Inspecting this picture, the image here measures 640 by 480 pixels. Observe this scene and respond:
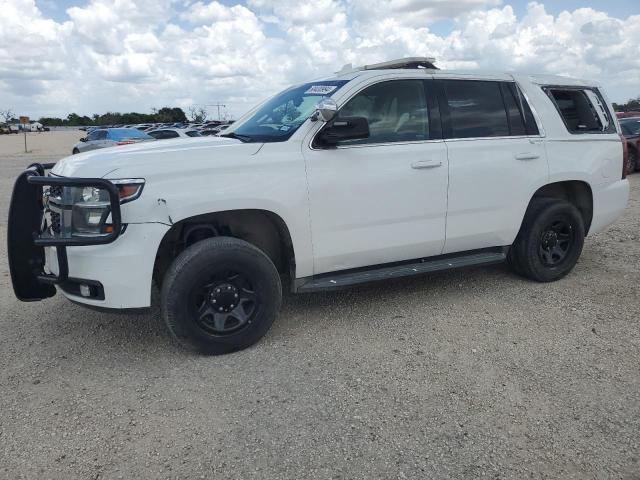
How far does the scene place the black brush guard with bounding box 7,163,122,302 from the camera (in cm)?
335

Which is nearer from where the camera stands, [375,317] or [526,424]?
[526,424]

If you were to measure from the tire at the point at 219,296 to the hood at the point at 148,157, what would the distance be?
0.57 metres

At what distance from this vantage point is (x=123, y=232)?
3410mm

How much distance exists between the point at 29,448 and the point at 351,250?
7.85ft

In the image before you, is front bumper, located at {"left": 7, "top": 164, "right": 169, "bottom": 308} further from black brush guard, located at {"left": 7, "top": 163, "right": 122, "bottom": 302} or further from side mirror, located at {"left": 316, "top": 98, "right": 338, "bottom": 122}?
side mirror, located at {"left": 316, "top": 98, "right": 338, "bottom": 122}

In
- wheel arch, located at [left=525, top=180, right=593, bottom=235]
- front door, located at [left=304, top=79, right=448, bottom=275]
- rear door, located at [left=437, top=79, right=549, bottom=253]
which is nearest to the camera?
front door, located at [left=304, top=79, right=448, bottom=275]

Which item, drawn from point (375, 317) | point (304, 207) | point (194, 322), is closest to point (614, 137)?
point (375, 317)

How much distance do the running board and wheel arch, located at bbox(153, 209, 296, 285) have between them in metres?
0.20

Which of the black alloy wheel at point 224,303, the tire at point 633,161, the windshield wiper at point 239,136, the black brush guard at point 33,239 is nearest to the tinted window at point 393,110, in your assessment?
the windshield wiper at point 239,136

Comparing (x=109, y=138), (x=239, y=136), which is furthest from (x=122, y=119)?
(x=239, y=136)

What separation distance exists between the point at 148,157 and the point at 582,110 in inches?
160

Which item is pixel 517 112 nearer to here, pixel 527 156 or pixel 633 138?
pixel 527 156

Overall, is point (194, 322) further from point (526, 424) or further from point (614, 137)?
point (614, 137)

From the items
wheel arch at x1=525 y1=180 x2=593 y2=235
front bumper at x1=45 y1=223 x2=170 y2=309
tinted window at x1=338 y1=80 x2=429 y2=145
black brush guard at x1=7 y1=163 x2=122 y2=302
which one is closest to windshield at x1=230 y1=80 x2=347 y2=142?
tinted window at x1=338 y1=80 x2=429 y2=145
